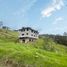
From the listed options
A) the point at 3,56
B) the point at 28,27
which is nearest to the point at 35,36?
the point at 28,27

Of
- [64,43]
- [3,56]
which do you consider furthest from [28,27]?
[3,56]

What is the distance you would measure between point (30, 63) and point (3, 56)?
25.1ft

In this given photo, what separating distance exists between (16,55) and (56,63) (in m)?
8.96

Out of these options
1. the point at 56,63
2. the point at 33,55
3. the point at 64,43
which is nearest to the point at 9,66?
the point at 33,55

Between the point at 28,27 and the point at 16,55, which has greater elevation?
the point at 28,27

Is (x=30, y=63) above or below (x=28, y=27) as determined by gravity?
below

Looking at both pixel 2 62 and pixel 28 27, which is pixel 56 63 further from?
pixel 28 27

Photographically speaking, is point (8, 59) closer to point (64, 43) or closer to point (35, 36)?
point (35, 36)

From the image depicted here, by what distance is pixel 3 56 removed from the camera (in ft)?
161

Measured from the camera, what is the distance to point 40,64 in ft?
142

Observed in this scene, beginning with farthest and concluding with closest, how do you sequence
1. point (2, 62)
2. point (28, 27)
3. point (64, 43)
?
point (64, 43)
point (28, 27)
point (2, 62)

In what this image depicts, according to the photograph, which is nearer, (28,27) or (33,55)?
(33,55)

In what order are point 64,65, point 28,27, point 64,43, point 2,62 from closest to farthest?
point 64,65 < point 2,62 < point 28,27 < point 64,43

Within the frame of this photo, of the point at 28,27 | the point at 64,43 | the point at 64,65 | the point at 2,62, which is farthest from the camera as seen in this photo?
the point at 64,43
